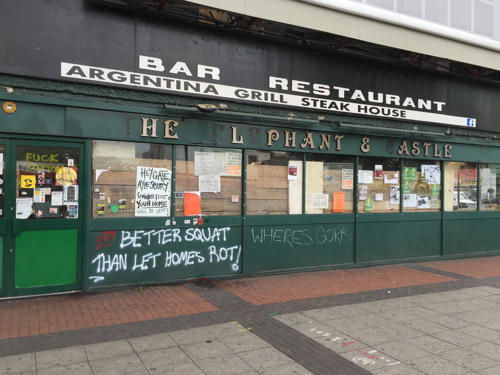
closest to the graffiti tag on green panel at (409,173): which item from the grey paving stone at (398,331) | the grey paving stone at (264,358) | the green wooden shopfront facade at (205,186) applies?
the green wooden shopfront facade at (205,186)

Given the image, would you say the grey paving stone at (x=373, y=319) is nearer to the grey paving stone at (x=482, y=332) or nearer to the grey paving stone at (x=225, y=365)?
the grey paving stone at (x=482, y=332)

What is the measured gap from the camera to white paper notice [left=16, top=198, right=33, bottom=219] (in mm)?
5805

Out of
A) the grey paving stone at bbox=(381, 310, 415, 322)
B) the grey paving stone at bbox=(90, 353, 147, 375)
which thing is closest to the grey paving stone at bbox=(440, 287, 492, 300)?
the grey paving stone at bbox=(381, 310, 415, 322)

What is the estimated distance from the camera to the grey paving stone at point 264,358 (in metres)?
3.98

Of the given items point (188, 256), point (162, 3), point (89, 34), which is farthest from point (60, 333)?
point (162, 3)

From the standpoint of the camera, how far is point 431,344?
454 centimetres

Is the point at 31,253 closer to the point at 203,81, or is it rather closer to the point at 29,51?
the point at 29,51

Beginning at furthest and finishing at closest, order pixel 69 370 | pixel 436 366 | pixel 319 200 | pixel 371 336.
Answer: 1. pixel 319 200
2. pixel 371 336
3. pixel 436 366
4. pixel 69 370

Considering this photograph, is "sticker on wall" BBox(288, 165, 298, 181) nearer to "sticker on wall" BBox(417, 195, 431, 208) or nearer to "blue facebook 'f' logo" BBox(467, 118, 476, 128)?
"sticker on wall" BBox(417, 195, 431, 208)

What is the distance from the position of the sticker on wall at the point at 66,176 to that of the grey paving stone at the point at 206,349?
3.21 meters

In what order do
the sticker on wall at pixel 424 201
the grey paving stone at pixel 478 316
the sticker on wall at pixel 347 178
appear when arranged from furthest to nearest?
1. the sticker on wall at pixel 424 201
2. the sticker on wall at pixel 347 178
3. the grey paving stone at pixel 478 316

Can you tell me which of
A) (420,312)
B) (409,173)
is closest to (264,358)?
(420,312)

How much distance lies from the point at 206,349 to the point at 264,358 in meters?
0.63

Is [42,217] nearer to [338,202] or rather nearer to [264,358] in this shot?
[264,358]
